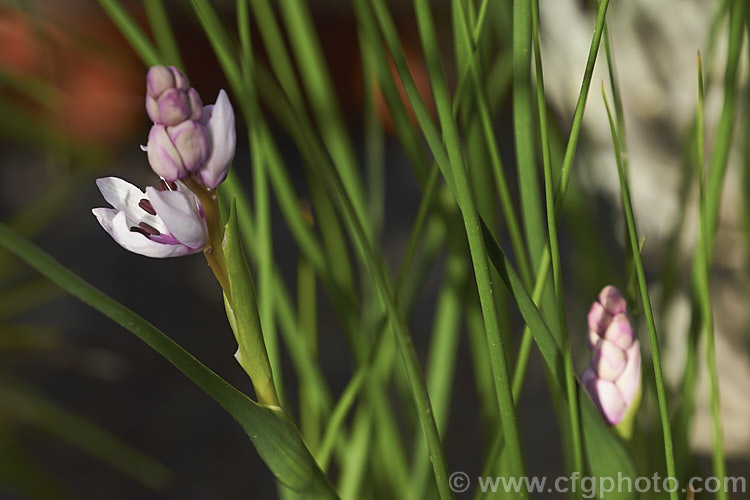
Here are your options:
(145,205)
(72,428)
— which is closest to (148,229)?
(145,205)

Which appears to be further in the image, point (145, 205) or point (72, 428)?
point (72, 428)

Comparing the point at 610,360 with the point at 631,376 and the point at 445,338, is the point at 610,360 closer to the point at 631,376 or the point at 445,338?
the point at 631,376

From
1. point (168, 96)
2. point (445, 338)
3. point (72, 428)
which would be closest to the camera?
point (168, 96)

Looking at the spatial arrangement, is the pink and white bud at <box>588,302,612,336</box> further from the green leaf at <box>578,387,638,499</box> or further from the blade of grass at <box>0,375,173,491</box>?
the blade of grass at <box>0,375,173,491</box>

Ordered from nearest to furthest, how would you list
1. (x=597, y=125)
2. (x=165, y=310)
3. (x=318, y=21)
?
1. (x=597, y=125)
2. (x=165, y=310)
3. (x=318, y=21)

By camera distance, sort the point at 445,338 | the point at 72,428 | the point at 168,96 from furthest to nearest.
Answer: the point at 72,428 → the point at 445,338 → the point at 168,96

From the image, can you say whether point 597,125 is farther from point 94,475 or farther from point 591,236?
point 94,475

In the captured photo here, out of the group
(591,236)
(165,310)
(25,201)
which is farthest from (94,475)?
(591,236)
